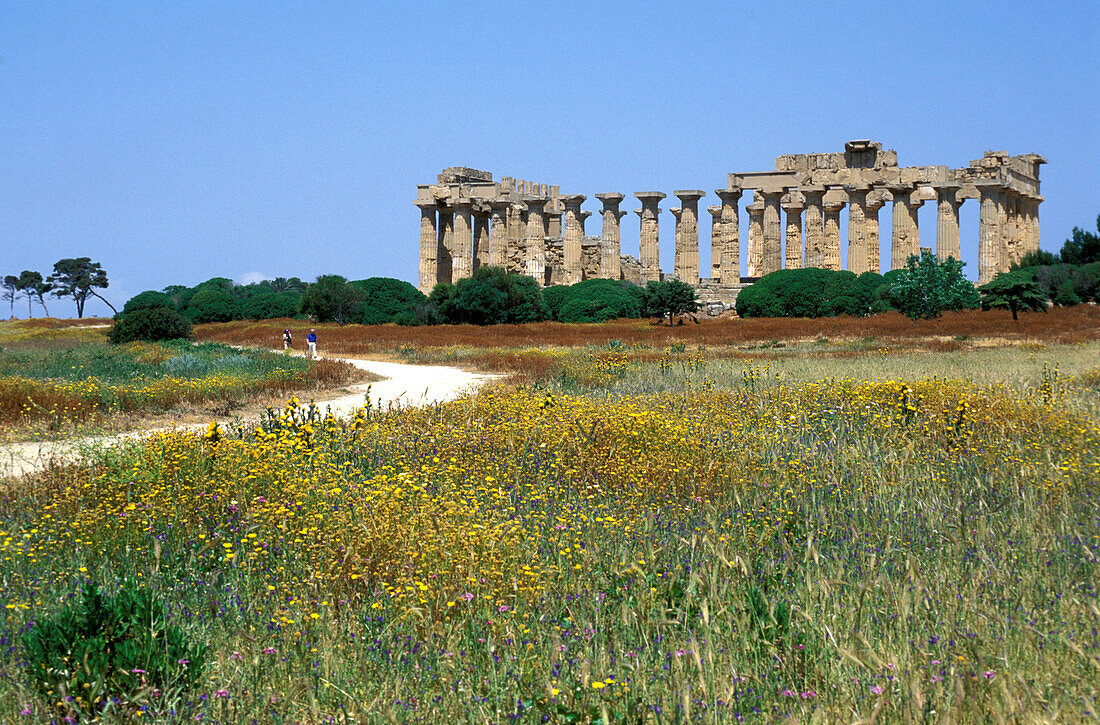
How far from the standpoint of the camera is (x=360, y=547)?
5.93 m

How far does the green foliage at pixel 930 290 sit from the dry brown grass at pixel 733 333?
1074 mm

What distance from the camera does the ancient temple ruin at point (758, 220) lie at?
201 ft

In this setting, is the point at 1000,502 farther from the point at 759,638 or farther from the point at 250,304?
the point at 250,304

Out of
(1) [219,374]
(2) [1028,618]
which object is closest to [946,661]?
(2) [1028,618]

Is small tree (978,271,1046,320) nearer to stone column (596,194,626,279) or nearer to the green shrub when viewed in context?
stone column (596,194,626,279)

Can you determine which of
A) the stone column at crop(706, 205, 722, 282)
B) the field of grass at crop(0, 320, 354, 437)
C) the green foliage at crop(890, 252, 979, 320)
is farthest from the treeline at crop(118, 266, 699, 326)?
the field of grass at crop(0, 320, 354, 437)

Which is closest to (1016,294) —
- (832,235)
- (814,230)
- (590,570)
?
(814,230)

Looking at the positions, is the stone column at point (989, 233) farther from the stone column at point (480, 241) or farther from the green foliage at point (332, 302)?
the green foliage at point (332, 302)

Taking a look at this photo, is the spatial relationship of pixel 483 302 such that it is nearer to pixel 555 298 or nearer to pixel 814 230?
pixel 555 298

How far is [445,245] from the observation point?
68625 millimetres

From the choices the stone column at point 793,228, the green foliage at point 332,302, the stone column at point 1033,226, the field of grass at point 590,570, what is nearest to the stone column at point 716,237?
the stone column at point 793,228

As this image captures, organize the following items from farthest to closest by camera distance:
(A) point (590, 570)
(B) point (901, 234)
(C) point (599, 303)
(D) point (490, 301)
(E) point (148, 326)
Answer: (B) point (901, 234) → (C) point (599, 303) → (D) point (490, 301) → (E) point (148, 326) → (A) point (590, 570)

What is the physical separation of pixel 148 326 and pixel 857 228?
45169 mm

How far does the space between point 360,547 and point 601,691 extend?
2.39 metres
